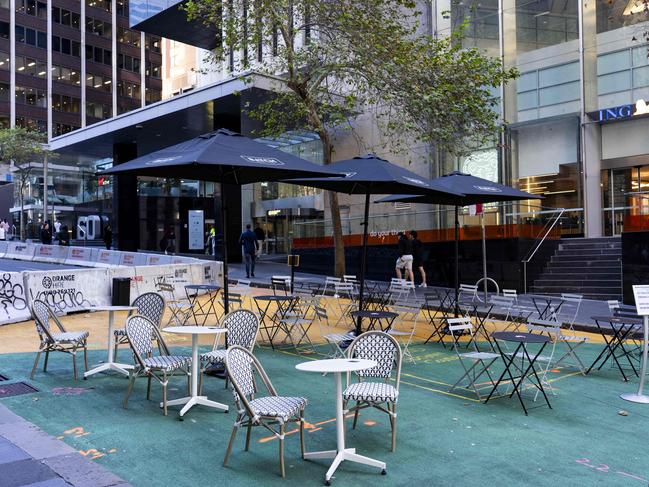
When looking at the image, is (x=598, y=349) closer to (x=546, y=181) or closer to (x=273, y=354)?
(x=273, y=354)

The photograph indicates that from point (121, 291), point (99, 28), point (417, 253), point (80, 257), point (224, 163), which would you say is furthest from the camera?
point (99, 28)

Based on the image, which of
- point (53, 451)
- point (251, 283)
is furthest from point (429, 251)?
point (53, 451)

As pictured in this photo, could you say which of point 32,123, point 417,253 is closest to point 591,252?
point 417,253

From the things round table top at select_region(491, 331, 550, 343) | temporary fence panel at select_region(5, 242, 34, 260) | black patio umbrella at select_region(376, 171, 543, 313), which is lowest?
round table top at select_region(491, 331, 550, 343)

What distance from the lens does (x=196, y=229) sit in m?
32.5

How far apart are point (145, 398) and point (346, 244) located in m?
17.4

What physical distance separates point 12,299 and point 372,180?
8.58 m

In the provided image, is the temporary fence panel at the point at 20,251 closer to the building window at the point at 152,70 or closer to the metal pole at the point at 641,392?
the metal pole at the point at 641,392

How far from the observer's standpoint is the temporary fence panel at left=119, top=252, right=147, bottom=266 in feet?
75.8

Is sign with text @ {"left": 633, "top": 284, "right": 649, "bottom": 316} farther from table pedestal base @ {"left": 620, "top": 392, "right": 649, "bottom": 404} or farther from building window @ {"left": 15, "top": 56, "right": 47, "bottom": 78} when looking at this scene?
building window @ {"left": 15, "top": 56, "right": 47, "bottom": 78}

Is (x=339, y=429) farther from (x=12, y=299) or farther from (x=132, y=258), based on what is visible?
(x=132, y=258)

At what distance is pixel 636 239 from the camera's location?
15898 mm

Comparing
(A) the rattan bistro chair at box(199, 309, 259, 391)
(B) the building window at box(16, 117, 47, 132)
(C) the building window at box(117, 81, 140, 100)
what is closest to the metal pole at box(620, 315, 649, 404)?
(A) the rattan bistro chair at box(199, 309, 259, 391)

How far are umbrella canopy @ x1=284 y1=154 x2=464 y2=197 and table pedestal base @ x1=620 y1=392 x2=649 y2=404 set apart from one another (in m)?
3.89
